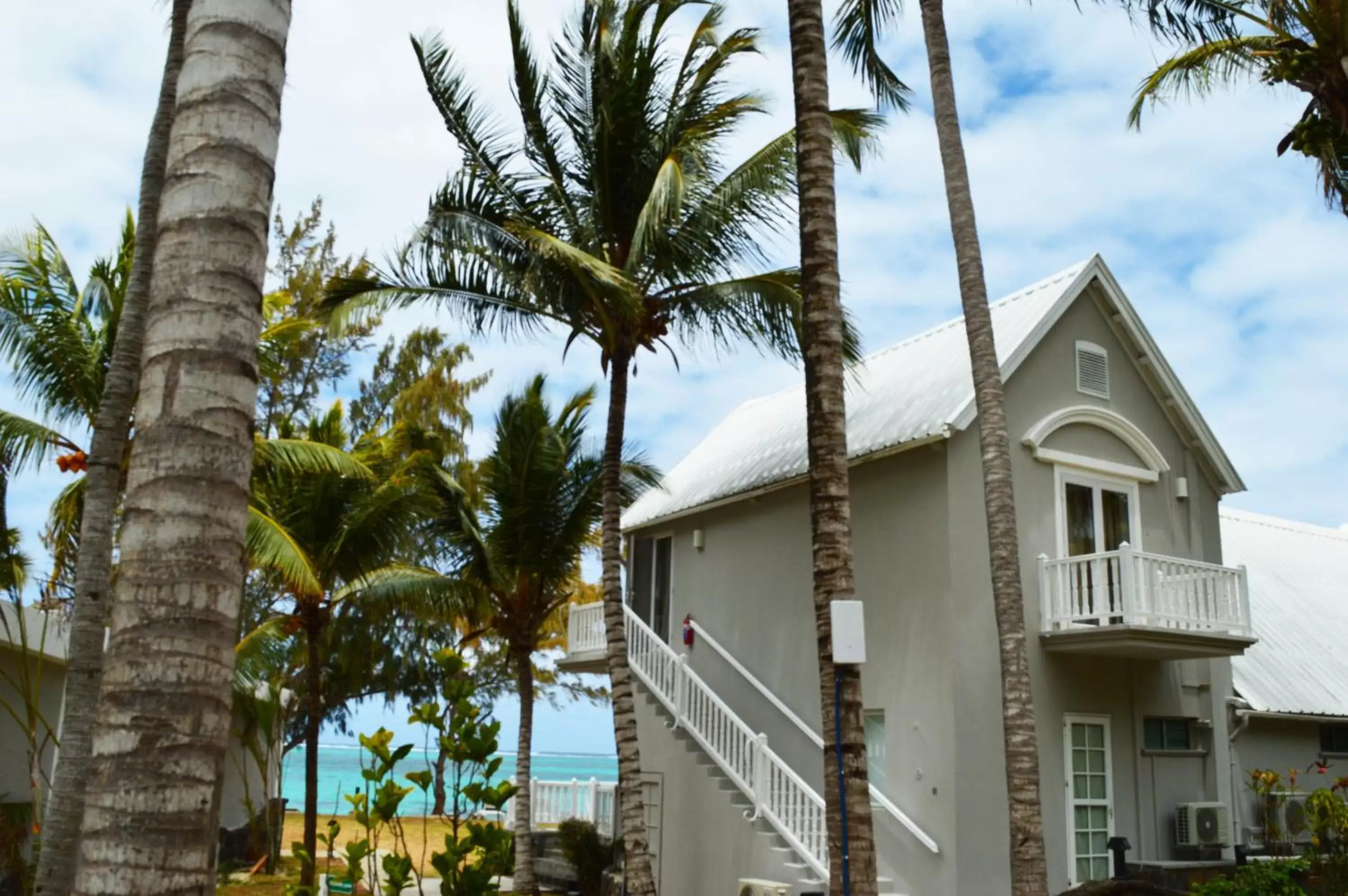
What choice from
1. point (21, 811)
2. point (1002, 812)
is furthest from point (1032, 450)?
point (21, 811)

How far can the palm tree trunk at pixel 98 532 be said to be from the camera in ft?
28.0

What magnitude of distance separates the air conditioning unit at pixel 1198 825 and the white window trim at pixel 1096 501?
11.1 feet

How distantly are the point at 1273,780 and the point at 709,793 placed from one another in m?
8.06

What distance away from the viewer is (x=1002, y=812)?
13953mm

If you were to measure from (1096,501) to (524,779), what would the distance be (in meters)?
9.09

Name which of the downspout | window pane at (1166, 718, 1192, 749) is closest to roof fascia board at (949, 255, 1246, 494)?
the downspout

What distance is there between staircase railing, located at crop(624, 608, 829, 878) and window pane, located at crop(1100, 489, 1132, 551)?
5375 mm

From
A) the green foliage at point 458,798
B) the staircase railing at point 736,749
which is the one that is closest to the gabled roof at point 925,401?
the staircase railing at point 736,749

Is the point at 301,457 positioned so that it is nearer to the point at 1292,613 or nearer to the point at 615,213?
the point at 615,213

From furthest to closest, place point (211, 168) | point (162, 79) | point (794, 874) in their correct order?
point (794, 874), point (162, 79), point (211, 168)

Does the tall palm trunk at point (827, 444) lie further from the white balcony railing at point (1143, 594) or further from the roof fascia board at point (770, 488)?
the white balcony railing at point (1143, 594)

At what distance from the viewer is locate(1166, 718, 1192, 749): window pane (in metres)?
16.3

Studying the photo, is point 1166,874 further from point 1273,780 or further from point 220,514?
point 220,514

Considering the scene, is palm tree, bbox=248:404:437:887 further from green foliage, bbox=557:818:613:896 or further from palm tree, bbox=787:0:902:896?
palm tree, bbox=787:0:902:896
